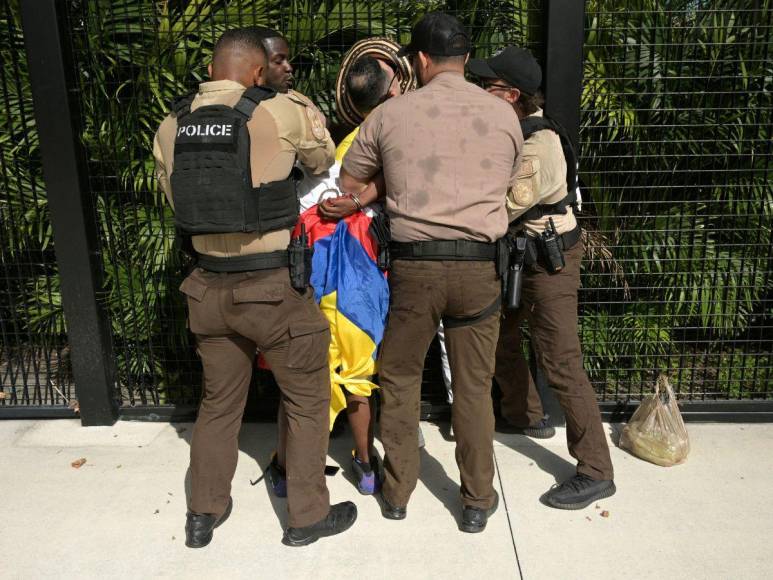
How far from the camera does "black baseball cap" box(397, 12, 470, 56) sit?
288cm

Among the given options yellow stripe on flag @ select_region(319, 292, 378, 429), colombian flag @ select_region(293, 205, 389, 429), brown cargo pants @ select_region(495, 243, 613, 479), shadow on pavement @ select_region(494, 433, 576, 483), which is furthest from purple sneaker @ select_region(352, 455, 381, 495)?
brown cargo pants @ select_region(495, 243, 613, 479)

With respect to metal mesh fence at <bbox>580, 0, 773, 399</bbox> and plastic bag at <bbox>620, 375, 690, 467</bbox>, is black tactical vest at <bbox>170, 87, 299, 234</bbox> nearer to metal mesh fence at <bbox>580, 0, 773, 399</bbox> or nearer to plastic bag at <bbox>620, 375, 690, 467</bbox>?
metal mesh fence at <bbox>580, 0, 773, 399</bbox>

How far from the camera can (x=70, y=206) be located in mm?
3947

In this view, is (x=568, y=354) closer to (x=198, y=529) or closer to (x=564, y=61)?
(x=564, y=61)

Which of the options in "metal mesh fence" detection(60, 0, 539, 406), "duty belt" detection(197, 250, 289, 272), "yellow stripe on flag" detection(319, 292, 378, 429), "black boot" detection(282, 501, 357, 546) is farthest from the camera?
"metal mesh fence" detection(60, 0, 539, 406)

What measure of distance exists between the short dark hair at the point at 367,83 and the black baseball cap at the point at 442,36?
335 millimetres

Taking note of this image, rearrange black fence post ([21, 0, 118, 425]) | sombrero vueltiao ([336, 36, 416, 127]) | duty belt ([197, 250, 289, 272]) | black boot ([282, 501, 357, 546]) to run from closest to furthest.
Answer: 1. duty belt ([197, 250, 289, 272])
2. black boot ([282, 501, 357, 546])
3. sombrero vueltiao ([336, 36, 416, 127])
4. black fence post ([21, 0, 118, 425])

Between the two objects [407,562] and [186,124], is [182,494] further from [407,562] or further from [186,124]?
[186,124]

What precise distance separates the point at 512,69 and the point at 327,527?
7.07ft

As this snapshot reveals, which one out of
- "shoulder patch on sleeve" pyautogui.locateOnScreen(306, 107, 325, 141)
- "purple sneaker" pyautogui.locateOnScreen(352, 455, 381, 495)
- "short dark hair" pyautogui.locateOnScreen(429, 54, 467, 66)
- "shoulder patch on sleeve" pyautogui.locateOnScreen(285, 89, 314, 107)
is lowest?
"purple sneaker" pyautogui.locateOnScreen(352, 455, 381, 495)

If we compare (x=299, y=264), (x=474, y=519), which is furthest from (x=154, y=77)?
(x=474, y=519)

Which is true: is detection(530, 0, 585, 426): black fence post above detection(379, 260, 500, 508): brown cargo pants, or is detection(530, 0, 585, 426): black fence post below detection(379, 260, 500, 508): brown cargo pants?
above

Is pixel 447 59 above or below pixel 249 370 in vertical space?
above

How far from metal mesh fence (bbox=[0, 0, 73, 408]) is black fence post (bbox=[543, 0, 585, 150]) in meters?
2.83
